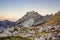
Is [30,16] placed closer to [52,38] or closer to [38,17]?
[38,17]

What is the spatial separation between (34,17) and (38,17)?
14.1 feet

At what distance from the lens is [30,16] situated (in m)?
199

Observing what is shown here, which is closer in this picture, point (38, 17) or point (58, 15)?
point (58, 15)

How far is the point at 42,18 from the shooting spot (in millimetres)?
195000

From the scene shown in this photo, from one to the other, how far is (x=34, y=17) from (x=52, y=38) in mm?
120965

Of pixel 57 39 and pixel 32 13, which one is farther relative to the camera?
pixel 32 13

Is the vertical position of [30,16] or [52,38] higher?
[30,16]

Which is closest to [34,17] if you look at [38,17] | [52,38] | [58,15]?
[38,17]

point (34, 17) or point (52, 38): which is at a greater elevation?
point (34, 17)

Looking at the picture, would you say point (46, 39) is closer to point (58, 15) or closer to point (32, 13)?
point (58, 15)

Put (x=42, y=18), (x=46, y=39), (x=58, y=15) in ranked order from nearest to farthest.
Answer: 1. (x=46, y=39)
2. (x=58, y=15)
3. (x=42, y=18)

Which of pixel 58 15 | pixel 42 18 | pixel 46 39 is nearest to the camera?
pixel 46 39

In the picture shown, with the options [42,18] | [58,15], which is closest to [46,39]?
[58,15]

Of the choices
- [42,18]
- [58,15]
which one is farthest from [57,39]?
[42,18]
